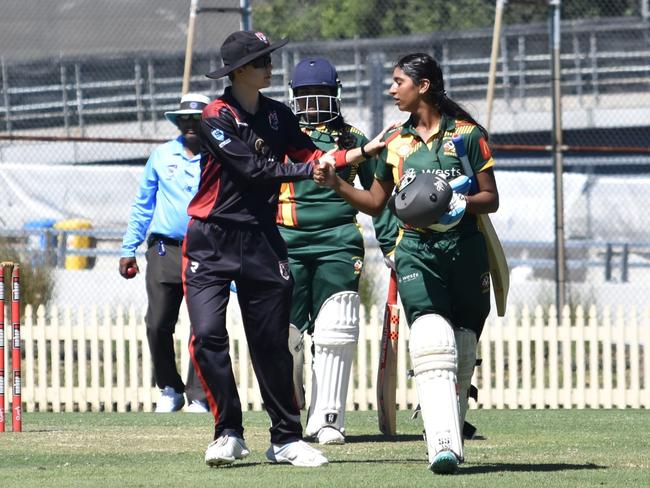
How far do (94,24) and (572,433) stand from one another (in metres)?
19.8

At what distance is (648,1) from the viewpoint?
26797 millimetres

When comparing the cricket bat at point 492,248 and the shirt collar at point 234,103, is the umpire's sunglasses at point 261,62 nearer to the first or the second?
the shirt collar at point 234,103

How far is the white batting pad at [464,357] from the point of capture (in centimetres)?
639

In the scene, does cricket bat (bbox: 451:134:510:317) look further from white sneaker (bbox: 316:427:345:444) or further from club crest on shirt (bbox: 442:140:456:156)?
white sneaker (bbox: 316:427:345:444)

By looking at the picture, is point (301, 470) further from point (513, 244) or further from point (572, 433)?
point (513, 244)

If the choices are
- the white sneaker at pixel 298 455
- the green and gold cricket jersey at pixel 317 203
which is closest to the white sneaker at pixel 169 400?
the green and gold cricket jersey at pixel 317 203

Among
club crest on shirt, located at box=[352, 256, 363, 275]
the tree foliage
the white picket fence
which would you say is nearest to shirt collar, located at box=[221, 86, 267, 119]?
club crest on shirt, located at box=[352, 256, 363, 275]

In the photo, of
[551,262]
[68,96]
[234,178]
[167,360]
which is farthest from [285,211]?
[68,96]

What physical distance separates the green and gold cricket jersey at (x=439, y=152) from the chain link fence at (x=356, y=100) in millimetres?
10059

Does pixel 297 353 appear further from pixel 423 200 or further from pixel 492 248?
pixel 423 200

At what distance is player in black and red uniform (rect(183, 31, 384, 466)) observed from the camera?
6301 mm

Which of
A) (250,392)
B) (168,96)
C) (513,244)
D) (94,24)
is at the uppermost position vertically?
(94,24)

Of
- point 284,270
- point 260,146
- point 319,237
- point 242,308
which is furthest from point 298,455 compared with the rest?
point 319,237

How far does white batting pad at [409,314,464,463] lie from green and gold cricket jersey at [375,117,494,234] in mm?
459
